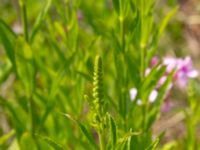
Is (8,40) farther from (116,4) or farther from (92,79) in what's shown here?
(92,79)

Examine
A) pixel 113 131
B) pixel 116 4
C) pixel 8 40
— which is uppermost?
pixel 116 4

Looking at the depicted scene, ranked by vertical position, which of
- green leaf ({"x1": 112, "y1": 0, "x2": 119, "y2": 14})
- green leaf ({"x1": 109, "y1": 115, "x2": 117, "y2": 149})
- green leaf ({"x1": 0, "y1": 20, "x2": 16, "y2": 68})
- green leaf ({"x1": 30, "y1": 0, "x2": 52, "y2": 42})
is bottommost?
green leaf ({"x1": 109, "y1": 115, "x2": 117, "y2": 149})

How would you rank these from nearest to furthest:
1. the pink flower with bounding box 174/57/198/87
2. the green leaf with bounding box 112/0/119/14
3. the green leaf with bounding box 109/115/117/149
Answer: the green leaf with bounding box 109/115/117/149 → the green leaf with bounding box 112/0/119/14 → the pink flower with bounding box 174/57/198/87

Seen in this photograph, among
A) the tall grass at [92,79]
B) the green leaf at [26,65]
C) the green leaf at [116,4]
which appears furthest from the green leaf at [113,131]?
the green leaf at [26,65]

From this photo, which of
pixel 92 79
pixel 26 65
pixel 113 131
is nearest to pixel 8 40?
pixel 26 65

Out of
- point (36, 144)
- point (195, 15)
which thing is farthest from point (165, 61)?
point (195, 15)

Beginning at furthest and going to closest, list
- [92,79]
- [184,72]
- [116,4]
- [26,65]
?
[184,72], [26,65], [116,4], [92,79]

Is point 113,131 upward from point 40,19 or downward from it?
downward

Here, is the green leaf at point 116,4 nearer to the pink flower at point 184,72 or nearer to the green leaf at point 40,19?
the green leaf at point 40,19

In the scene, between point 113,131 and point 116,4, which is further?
point 116,4

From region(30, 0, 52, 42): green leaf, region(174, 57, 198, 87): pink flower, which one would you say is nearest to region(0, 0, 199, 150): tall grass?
region(30, 0, 52, 42): green leaf

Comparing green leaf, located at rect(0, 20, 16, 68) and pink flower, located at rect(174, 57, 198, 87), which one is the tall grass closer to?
green leaf, located at rect(0, 20, 16, 68)
